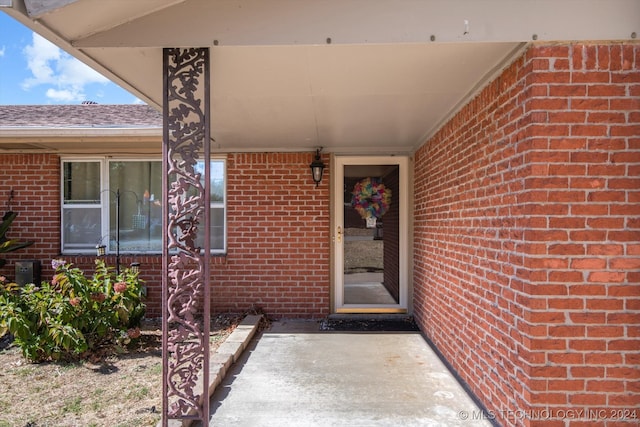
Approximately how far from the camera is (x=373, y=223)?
21.9 ft

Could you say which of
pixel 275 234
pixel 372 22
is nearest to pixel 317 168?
pixel 275 234

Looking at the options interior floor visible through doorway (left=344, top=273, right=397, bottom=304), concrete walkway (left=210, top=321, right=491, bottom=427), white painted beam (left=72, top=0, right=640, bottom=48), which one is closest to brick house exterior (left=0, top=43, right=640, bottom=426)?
white painted beam (left=72, top=0, right=640, bottom=48)

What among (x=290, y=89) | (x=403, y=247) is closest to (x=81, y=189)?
(x=290, y=89)

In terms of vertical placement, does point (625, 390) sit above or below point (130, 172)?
below

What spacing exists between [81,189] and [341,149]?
3986 millimetres

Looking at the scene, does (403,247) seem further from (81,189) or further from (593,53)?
(81,189)

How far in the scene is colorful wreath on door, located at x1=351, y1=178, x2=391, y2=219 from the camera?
646 cm

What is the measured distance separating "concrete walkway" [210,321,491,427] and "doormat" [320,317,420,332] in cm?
41

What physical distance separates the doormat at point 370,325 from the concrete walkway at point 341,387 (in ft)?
1.33

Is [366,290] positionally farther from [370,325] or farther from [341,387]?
[341,387]

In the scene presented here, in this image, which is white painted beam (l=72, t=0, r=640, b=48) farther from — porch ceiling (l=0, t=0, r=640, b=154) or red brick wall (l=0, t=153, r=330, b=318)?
red brick wall (l=0, t=153, r=330, b=318)

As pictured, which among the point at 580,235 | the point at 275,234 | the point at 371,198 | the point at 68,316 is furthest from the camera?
the point at 371,198

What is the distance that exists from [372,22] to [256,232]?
157 inches

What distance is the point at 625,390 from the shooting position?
230 cm
